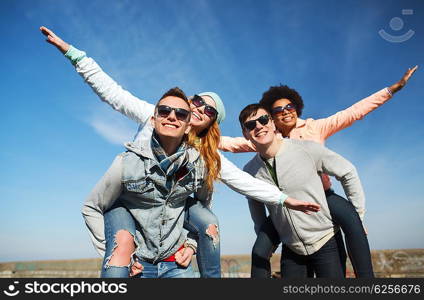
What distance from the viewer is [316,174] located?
3.88 metres

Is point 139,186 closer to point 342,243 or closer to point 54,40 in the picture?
point 54,40

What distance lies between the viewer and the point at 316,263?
3811 mm

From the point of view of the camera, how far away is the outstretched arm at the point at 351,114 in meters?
4.70

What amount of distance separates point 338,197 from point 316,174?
1.57 feet

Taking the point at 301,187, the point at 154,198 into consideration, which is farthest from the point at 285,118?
the point at 154,198

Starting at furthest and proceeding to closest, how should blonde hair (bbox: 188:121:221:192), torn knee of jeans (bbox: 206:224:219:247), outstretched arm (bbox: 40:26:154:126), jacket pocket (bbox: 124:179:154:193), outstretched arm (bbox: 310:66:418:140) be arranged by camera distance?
outstretched arm (bbox: 310:66:418:140) → outstretched arm (bbox: 40:26:154:126) → blonde hair (bbox: 188:121:221:192) → torn knee of jeans (bbox: 206:224:219:247) → jacket pocket (bbox: 124:179:154:193)

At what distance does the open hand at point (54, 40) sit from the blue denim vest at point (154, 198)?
160cm

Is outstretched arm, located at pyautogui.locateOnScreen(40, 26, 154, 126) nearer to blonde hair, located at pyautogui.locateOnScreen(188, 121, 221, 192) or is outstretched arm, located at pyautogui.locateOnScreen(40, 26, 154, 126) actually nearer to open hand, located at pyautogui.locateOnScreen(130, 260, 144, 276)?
blonde hair, located at pyautogui.locateOnScreen(188, 121, 221, 192)

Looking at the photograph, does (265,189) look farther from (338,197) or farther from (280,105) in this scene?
(280,105)

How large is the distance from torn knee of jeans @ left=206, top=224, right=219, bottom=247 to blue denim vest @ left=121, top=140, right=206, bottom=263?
35 centimetres

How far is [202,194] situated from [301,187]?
135 cm

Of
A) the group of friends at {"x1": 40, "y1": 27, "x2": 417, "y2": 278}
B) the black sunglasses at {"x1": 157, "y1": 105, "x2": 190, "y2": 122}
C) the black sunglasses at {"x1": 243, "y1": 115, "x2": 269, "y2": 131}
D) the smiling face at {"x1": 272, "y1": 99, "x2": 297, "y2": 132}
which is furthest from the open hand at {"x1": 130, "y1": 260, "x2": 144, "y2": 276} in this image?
the smiling face at {"x1": 272, "y1": 99, "x2": 297, "y2": 132}

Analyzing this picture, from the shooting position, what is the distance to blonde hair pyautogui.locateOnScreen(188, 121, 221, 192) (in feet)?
11.1

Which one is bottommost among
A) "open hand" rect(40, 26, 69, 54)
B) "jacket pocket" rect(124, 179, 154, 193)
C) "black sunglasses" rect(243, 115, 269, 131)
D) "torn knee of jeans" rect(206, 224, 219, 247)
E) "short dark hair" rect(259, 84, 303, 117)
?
"torn knee of jeans" rect(206, 224, 219, 247)
